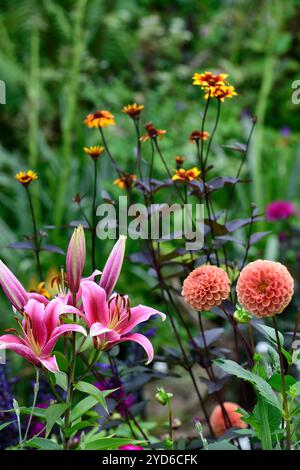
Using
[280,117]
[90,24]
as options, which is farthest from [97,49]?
[280,117]

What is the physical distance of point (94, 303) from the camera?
94 centimetres

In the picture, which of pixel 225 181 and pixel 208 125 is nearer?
pixel 225 181

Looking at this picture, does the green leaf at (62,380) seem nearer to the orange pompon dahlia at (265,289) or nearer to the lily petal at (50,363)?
the lily petal at (50,363)

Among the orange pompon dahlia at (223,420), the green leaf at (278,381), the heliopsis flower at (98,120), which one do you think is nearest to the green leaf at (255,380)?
the green leaf at (278,381)

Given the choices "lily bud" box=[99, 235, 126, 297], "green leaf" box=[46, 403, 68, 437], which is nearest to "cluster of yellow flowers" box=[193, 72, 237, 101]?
"lily bud" box=[99, 235, 126, 297]

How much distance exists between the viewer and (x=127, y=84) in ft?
14.8

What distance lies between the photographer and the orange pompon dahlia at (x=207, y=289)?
963 millimetres

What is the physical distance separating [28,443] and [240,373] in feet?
0.95

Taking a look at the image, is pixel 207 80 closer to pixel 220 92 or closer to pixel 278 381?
pixel 220 92

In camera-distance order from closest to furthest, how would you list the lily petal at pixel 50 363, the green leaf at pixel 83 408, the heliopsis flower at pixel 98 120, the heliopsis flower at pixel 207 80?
the lily petal at pixel 50 363
the green leaf at pixel 83 408
the heliopsis flower at pixel 207 80
the heliopsis flower at pixel 98 120

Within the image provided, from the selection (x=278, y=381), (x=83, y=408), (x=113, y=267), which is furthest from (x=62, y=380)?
(x=278, y=381)

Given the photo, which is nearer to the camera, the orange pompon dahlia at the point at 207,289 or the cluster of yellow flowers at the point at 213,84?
the orange pompon dahlia at the point at 207,289

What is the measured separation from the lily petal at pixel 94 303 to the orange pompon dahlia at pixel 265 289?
17cm

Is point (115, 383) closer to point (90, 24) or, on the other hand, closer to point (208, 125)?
point (208, 125)
